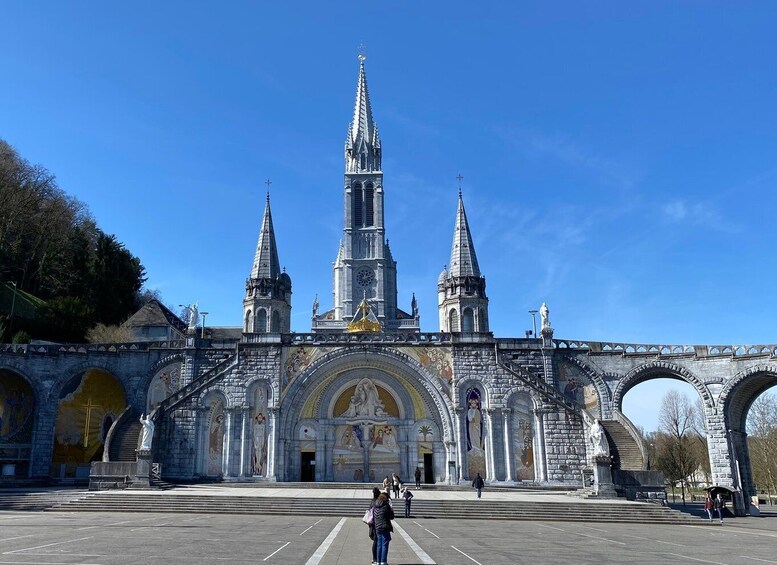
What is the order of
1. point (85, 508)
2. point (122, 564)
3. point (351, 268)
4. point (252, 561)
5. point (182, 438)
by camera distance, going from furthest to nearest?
point (351, 268)
point (182, 438)
point (85, 508)
point (252, 561)
point (122, 564)

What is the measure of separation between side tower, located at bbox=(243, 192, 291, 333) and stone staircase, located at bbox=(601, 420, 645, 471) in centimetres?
2665

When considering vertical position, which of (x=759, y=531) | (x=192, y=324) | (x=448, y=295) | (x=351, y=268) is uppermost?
(x=351, y=268)

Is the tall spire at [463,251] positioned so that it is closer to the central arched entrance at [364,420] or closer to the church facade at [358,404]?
the church facade at [358,404]

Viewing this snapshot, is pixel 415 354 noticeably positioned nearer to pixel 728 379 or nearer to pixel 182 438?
pixel 182 438

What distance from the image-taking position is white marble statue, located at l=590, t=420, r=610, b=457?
30.2 metres

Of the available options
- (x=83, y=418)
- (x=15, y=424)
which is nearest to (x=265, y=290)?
(x=83, y=418)

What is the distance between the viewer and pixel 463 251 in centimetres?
Answer: 4781

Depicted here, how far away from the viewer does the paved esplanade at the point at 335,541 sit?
12.1 meters

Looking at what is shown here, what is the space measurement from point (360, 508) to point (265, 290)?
28481 mm

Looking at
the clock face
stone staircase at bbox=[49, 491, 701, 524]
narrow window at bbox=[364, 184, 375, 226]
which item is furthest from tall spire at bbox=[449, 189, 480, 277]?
narrow window at bbox=[364, 184, 375, 226]

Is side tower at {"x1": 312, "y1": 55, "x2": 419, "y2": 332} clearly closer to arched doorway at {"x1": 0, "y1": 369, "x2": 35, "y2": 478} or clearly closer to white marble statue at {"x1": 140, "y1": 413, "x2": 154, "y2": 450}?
arched doorway at {"x1": 0, "y1": 369, "x2": 35, "y2": 478}

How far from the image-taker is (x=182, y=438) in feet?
116

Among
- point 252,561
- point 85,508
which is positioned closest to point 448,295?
point 85,508

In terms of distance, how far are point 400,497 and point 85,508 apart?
12.9 meters
